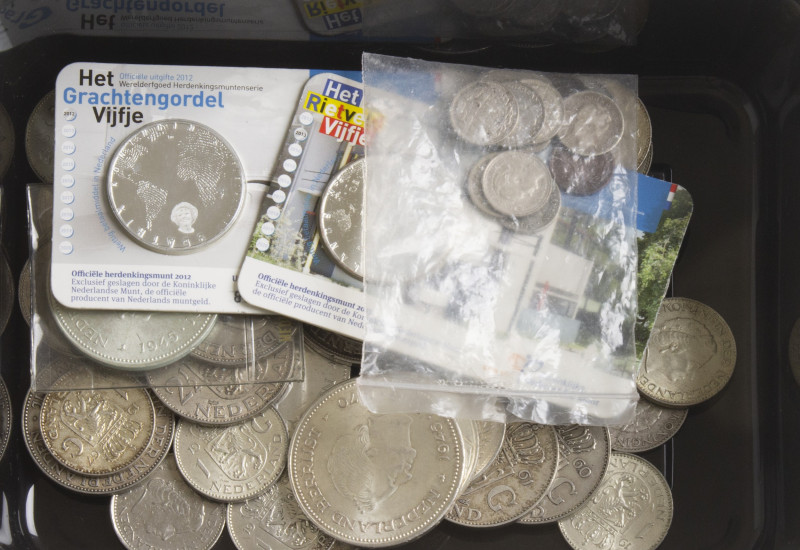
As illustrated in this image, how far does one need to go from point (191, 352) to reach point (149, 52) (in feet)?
1.52

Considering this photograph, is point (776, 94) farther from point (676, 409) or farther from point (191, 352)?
point (191, 352)

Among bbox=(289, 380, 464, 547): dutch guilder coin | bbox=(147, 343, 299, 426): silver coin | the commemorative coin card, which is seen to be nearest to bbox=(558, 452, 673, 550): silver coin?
bbox=(289, 380, 464, 547): dutch guilder coin

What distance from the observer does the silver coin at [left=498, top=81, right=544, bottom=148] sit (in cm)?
93

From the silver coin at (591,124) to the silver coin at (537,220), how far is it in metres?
0.08

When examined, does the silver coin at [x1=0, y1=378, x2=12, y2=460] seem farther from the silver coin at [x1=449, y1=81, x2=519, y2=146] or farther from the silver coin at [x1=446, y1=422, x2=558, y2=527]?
the silver coin at [x1=449, y1=81, x2=519, y2=146]

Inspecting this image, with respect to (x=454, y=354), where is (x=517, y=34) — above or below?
above

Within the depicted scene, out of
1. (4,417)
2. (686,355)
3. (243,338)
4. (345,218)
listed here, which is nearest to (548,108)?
(345,218)

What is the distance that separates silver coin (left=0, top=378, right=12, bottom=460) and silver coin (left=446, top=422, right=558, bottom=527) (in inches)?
26.2

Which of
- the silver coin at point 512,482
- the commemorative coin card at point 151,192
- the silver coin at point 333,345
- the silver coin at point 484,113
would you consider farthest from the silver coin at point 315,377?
the silver coin at point 484,113

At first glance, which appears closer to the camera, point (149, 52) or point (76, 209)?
point (76, 209)

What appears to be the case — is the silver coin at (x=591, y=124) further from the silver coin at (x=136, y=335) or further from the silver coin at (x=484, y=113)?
the silver coin at (x=136, y=335)

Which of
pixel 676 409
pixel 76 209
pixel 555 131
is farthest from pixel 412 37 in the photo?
pixel 676 409

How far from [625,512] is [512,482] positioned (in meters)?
0.19

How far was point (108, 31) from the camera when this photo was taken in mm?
1009
